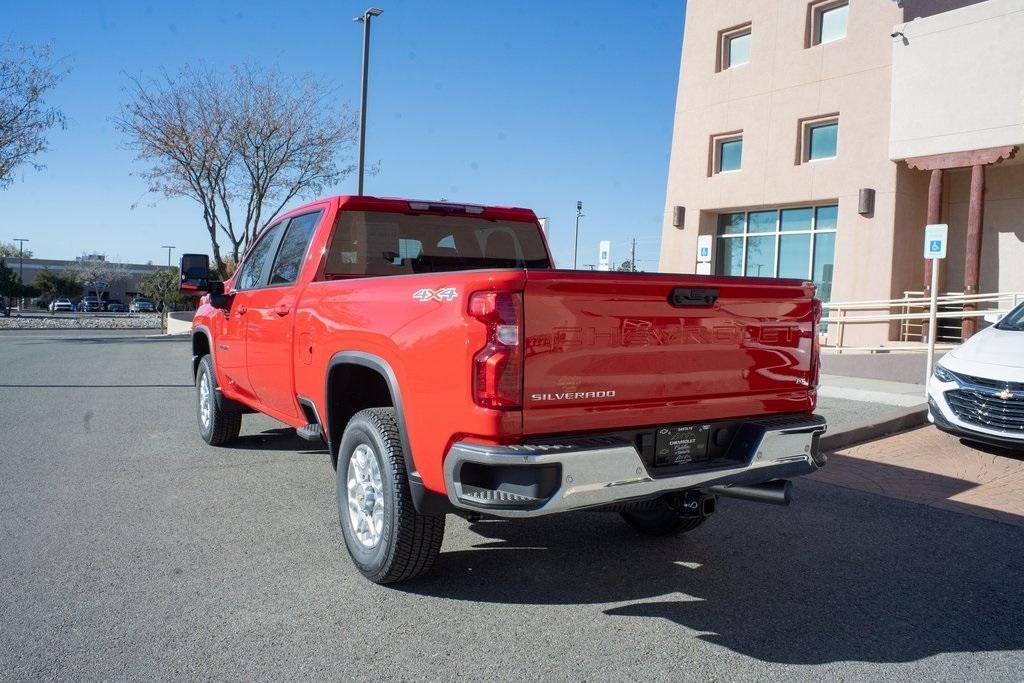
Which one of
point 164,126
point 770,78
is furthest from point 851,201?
point 164,126

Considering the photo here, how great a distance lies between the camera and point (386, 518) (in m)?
3.78

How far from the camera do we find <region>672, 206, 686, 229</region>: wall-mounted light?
2262 cm

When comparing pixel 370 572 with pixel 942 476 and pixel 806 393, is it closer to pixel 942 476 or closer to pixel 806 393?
pixel 806 393

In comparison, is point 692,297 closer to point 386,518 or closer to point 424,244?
point 386,518

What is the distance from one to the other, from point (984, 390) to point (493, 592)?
217 inches

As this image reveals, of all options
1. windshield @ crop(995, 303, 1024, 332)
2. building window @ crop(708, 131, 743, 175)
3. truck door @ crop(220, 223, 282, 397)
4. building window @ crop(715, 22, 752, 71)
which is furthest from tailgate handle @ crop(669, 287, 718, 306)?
building window @ crop(715, 22, 752, 71)

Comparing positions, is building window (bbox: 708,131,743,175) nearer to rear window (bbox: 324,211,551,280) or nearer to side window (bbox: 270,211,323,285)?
rear window (bbox: 324,211,551,280)

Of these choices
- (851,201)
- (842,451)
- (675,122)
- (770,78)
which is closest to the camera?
(842,451)

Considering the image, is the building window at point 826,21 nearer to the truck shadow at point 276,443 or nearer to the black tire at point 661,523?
the truck shadow at point 276,443

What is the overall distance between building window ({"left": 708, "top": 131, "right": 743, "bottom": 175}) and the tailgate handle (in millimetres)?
18991

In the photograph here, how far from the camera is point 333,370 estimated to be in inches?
173

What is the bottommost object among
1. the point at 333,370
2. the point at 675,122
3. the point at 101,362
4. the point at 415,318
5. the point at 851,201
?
the point at 101,362

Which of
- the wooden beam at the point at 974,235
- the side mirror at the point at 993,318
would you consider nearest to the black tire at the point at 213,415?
the side mirror at the point at 993,318

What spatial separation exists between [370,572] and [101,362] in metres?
14.8
